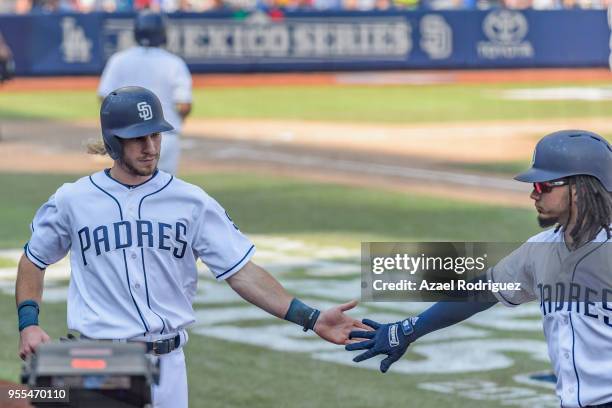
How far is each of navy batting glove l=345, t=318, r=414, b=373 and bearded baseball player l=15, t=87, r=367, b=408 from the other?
8 centimetres

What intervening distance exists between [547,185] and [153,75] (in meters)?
7.94

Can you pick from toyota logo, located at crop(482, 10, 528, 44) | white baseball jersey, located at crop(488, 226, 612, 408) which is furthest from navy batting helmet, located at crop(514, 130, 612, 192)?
toyota logo, located at crop(482, 10, 528, 44)

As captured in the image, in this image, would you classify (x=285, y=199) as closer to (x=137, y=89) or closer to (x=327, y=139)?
(x=327, y=139)

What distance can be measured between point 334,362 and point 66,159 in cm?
1250

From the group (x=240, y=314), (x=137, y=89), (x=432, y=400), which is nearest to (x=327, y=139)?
(x=240, y=314)

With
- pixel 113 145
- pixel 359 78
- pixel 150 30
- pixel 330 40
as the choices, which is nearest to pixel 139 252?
pixel 113 145

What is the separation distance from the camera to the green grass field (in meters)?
Answer: 28.9

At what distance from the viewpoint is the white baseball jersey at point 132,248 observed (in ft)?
17.8

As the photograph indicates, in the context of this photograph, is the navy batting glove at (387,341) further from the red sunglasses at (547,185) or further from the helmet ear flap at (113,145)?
the helmet ear flap at (113,145)

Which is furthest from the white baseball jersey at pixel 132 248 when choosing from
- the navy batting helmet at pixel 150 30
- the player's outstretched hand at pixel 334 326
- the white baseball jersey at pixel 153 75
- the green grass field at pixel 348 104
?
the green grass field at pixel 348 104

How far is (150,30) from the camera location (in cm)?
1263

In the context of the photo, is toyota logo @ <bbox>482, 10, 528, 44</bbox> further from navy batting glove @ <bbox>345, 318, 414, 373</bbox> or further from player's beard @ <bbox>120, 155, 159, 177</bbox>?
player's beard @ <bbox>120, 155, 159, 177</bbox>

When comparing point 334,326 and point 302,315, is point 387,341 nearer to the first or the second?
point 334,326

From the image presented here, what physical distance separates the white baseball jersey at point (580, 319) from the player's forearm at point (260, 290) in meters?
1.11
